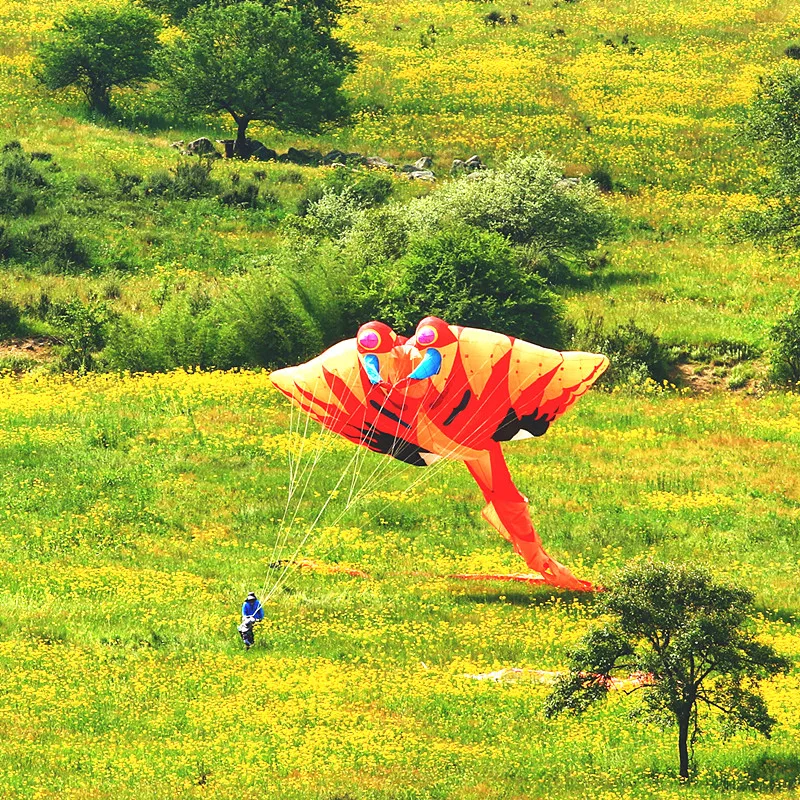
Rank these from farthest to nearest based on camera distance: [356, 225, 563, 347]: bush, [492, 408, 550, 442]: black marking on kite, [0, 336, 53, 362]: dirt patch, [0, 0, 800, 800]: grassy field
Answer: [0, 336, 53, 362]: dirt patch → [356, 225, 563, 347]: bush → [492, 408, 550, 442]: black marking on kite → [0, 0, 800, 800]: grassy field

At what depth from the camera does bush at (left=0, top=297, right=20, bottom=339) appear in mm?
50500

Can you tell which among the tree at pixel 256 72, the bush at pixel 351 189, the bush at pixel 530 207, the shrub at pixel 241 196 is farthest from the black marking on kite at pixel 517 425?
the tree at pixel 256 72

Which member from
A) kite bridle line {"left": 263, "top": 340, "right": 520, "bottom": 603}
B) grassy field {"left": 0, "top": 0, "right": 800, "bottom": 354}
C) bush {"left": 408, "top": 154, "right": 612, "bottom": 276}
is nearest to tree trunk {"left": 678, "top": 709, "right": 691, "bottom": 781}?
kite bridle line {"left": 263, "top": 340, "right": 520, "bottom": 603}

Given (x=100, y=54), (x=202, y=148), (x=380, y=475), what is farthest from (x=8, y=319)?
(x=100, y=54)

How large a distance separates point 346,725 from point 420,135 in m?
53.9

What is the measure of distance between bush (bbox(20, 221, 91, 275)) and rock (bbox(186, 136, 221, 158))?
12.9 m

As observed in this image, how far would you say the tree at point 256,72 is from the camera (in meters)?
70.2

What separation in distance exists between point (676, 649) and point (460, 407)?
885 cm

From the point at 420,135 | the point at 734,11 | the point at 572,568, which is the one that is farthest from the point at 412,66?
the point at 572,568

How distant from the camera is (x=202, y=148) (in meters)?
69.8

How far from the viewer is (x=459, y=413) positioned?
30.0 meters

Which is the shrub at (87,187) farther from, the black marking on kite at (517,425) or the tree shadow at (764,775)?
the tree shadow at (764,775)

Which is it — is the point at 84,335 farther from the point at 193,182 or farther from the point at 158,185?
the point at 193,182

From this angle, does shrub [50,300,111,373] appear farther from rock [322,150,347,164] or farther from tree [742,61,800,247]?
rock [322,150,347,164]
